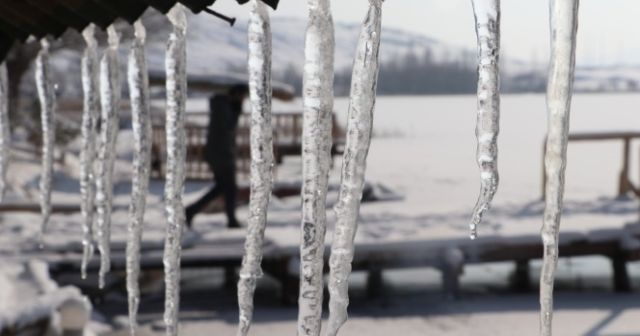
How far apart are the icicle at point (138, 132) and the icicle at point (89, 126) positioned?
0.38 metres

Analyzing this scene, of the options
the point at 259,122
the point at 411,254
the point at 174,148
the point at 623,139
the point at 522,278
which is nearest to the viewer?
the point at 259,122

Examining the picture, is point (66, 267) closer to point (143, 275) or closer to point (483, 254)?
point (143, 275)

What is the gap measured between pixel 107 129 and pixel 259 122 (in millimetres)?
902

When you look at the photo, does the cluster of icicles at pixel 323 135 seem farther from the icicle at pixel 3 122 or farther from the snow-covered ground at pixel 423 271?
the snow-covered ground at pixel 423 271

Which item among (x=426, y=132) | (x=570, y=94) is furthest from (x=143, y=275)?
(x=426, y=132)

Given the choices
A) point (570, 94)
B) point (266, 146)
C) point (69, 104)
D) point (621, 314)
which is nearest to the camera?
point (570, 94)

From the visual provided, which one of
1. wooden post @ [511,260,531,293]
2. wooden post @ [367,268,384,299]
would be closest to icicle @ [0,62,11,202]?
wooden post @ [367,268,384,299]

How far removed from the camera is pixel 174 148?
169cm

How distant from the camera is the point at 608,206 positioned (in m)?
9.66

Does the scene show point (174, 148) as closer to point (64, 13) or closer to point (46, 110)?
point (64, 13)

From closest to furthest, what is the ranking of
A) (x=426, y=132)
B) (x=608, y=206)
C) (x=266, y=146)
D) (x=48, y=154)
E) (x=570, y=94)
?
(x=570, y=94), (x=266, y=146), (x=48, y=154), (x=608, y=206), (x=426, y=132)

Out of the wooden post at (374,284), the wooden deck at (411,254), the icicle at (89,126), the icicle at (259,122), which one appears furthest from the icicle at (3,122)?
the wooden post at (374,284)

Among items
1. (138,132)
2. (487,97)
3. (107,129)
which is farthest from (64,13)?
(487,97)

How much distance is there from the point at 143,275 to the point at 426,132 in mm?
35130
